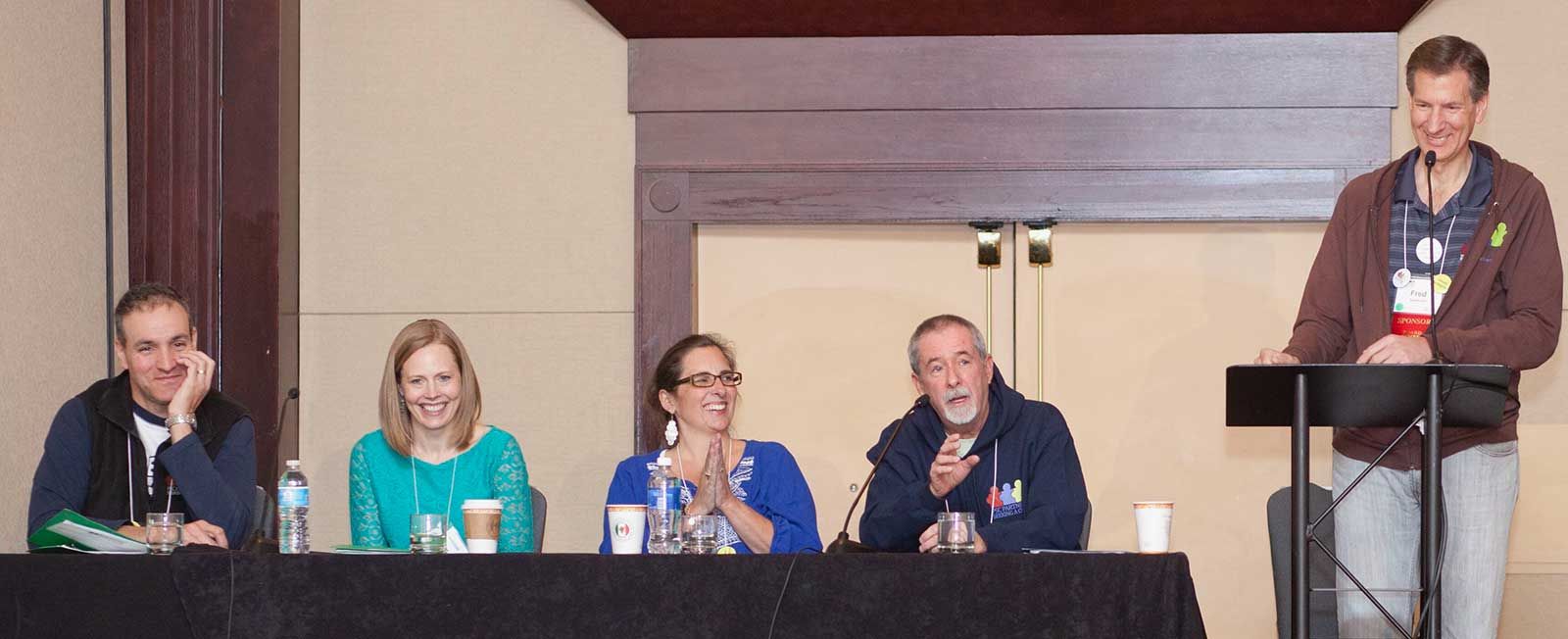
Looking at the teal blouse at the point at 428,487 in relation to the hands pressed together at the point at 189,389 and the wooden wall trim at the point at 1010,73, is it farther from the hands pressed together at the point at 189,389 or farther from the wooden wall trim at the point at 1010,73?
the wooden wall trim at the point at 1010,73

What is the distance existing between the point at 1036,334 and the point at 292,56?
2420mm

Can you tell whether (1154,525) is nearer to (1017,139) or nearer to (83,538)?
(83,538)

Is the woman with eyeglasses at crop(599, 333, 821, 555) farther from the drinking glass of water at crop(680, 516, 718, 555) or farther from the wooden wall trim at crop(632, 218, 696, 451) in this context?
the wooden wall trim at crop(632, 218, 696, 451)

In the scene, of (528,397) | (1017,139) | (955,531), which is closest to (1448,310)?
(955,531)

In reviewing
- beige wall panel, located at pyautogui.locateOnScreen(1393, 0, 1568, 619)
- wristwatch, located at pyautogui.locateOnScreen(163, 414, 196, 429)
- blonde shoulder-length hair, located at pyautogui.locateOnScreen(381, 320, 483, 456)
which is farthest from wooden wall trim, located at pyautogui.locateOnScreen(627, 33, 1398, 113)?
wristwatch, located at pyautogui.locateOnScreen(163, 414, 196, 429)

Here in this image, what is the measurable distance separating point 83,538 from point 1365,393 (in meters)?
2.16

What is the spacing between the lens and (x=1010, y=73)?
4824mm

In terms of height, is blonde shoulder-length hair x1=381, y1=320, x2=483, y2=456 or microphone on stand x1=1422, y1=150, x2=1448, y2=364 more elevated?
microphone on stand x1=1422, y1=150, x2=1448, y2=364

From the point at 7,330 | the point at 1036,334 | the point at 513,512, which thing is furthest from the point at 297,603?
the point at 1036,334

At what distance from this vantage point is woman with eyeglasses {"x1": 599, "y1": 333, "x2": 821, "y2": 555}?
11.9ft

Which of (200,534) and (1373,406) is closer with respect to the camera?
(1373,406)

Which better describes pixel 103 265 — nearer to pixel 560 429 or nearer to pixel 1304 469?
pixel 560 429

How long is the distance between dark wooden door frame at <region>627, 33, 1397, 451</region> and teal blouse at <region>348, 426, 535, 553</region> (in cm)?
137

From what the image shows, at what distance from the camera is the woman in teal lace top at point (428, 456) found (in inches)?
135
